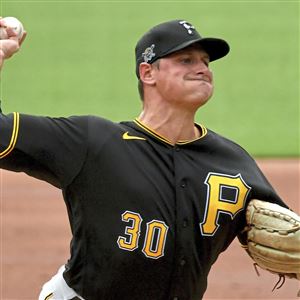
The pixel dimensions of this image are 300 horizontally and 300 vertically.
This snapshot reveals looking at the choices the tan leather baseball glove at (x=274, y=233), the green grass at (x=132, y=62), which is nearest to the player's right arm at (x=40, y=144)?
the tan leather baseball glove at (x=274, y=233)

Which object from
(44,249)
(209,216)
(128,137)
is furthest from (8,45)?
(44,249)

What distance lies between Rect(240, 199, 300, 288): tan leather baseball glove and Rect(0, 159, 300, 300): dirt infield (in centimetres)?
308

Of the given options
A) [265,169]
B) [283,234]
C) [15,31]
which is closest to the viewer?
[15,31]

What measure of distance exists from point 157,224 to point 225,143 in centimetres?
52

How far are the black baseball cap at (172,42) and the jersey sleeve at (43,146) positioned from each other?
0.46 meters

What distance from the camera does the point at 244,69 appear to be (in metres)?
14.9

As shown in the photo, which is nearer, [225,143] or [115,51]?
[225,143]

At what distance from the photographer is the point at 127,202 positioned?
128 inches

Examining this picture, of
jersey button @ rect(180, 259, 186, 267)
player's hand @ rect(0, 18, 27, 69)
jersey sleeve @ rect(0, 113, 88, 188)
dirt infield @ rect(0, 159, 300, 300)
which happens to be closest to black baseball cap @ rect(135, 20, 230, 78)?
jersey sleeve @ rect(0, 113, 88, 188)

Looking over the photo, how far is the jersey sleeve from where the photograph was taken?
315 centimetres

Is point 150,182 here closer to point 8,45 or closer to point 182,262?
point 182,262

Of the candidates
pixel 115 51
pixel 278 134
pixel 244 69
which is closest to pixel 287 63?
pixel 244 69

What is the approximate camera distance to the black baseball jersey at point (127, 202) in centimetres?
321

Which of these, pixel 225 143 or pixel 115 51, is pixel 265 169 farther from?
pixel 225 143
